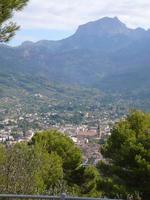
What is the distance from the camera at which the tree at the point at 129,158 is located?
20438 mm

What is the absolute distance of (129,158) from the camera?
21.4 meters

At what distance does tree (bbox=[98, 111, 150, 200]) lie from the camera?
2044cm

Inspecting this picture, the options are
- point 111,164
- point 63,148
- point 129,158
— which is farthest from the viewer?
point 63,148

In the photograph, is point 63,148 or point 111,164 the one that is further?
point 63,148

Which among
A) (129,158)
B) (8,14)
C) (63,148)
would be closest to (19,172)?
(8,14)

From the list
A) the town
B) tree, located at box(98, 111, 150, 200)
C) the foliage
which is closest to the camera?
tree, located at box(98, 111, 150, 200)

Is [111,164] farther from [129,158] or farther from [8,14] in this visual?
[8,14]

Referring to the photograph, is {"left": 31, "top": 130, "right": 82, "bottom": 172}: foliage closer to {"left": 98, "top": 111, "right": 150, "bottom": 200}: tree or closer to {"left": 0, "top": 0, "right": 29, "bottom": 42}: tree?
{"left": 98, "top": 111, "right": 150, "bottom": 200}: tree

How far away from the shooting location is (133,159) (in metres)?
21.2

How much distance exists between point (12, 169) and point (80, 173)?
50.5 ft

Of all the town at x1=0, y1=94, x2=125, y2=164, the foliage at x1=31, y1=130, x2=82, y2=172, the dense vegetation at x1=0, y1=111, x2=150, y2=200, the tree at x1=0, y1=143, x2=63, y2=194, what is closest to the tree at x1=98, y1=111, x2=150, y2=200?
the dense vegetation at x1=0, y1=111, x2=150, y2=200

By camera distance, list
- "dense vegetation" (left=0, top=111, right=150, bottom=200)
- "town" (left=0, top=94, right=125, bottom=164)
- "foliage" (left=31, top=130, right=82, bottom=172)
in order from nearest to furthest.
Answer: "dense vegetation" (left=0, top=111, right=150, bottom=200), "foliage" (left=31, top=130, right=82, bottom=172), "town" (left=0, top=94, right=125, bottom=164)

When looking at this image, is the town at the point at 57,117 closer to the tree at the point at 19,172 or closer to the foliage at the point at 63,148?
the foliage at the point at 63,148

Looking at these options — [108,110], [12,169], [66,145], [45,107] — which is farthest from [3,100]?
[12,169]
